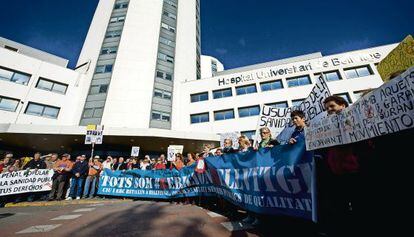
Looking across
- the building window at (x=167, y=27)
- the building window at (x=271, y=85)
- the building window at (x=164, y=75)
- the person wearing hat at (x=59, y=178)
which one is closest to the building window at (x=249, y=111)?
the building window at (x=271, y=85)

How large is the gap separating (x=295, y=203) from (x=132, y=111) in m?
24.1

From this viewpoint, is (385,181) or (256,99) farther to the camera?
(256,99)

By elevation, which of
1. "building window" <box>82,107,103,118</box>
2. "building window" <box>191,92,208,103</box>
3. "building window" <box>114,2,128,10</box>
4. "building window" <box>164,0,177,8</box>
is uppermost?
"building window" <box>164,0,177,8</box>

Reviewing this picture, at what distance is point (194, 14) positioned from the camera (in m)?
38.1

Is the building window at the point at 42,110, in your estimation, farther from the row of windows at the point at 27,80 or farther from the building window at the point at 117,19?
the building window at the point at 117,19

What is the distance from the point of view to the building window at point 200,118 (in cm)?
2744

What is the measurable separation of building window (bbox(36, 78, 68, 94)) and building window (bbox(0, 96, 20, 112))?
280 centimetres

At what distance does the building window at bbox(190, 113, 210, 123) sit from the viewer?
90.0ft

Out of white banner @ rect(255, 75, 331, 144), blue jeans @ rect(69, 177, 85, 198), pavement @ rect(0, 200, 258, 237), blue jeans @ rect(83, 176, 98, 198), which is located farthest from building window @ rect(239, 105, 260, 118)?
pavement @ rect(0, 200, 258, 237)

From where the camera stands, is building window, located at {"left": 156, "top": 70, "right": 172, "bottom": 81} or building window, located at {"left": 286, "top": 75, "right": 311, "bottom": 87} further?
building window, located at {"left": 156, "top": 70, "right": 172, "bottom": 81}

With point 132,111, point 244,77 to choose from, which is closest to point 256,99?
point 244,77

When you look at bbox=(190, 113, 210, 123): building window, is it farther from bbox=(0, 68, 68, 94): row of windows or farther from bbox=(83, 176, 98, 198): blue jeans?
bbox=(83, 176, 98, 198): blue jeans

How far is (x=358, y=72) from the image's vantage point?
25.5 metres

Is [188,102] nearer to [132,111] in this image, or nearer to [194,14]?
[132,111]
